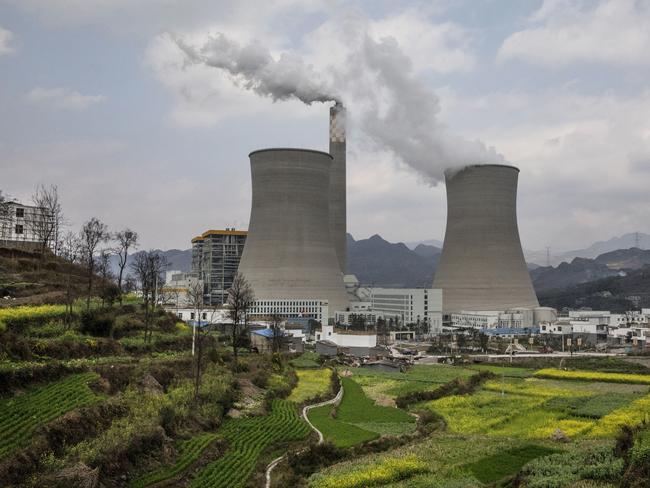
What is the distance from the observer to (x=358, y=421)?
601 inches

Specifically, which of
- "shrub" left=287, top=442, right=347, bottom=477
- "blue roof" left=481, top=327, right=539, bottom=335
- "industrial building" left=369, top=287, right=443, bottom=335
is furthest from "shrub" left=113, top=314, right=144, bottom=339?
"industrial building" left=369, top=287, right=443, bottom=335

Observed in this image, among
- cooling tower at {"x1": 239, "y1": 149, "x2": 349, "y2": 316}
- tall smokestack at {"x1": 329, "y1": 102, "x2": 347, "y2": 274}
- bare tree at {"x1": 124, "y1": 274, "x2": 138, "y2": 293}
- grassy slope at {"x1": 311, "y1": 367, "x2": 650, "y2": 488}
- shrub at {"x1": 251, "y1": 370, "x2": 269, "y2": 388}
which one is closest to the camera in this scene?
grassy slope at {"x1": 311, "y1": 367, "x2": 650, "y2": 488}

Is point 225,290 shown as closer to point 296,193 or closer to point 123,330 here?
point 296,193

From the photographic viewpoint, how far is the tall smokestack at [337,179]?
52.4 m

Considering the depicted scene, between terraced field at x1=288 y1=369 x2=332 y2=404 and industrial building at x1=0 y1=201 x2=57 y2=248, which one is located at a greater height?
industrial building at x1=0 y1=201 x2=57 y2=248

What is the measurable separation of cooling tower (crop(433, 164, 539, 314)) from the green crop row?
95.9ft

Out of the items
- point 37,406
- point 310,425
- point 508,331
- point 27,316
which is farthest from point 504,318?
point 37,406

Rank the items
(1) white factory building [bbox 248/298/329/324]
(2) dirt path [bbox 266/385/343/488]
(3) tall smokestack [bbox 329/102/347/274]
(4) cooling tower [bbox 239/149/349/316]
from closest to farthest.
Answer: (2) dirt path [bbox 266/385/343/488], (4) cooling tower [bbox 239/149/349/316], (1) white factory building [bbox 248/298/329/324], (3) tall smokestack [bbox 329/102/347/274]

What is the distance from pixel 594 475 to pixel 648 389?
13378 millimetres

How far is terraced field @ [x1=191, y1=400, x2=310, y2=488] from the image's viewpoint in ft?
33.2

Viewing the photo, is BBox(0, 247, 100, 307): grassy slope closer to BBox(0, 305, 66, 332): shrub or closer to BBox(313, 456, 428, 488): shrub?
BBox(0, 305, 66, 332): shrub

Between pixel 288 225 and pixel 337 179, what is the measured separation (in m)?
16.5

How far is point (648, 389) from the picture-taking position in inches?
776

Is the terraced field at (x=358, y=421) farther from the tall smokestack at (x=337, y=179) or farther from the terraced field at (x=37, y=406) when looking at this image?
the tall smokestack at (x=337, y=179)
